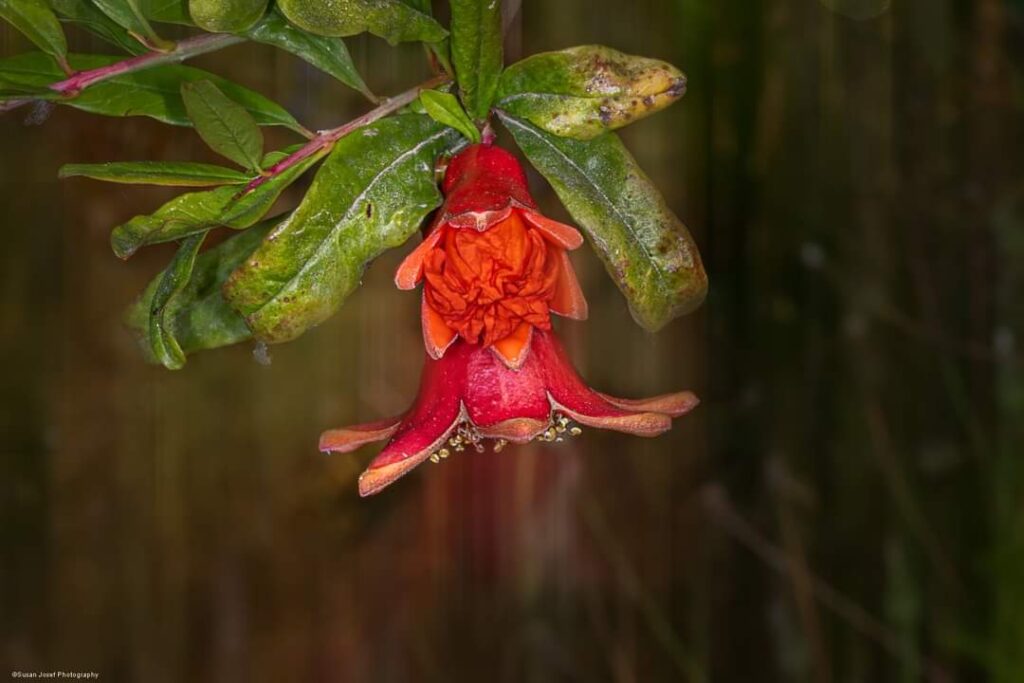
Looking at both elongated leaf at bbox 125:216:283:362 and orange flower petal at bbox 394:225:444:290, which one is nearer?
orange flower petal at bbox 394:225:444:290

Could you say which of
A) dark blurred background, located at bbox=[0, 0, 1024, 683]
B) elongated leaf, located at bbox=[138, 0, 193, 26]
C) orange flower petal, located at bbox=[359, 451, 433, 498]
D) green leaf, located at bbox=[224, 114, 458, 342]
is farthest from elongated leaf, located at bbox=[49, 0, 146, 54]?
dark blurred background, located at bbox=[0, 0, 1024, 683]

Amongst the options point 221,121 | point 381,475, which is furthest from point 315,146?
point 381,475

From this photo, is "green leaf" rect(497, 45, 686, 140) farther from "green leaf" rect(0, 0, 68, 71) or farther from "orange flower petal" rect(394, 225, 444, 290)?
"green leaf" rect(0, 0, 68, 71)

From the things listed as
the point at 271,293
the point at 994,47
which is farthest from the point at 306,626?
the point at 994,47

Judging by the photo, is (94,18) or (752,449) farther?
(752,449)

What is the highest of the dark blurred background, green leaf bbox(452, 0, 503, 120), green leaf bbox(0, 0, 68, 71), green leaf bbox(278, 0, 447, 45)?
green leaf bbox(0, 0, 68, 71)

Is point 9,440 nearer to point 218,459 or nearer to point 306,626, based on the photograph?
point 218,459

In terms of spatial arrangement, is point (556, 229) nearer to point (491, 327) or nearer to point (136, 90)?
point (491, 327)
